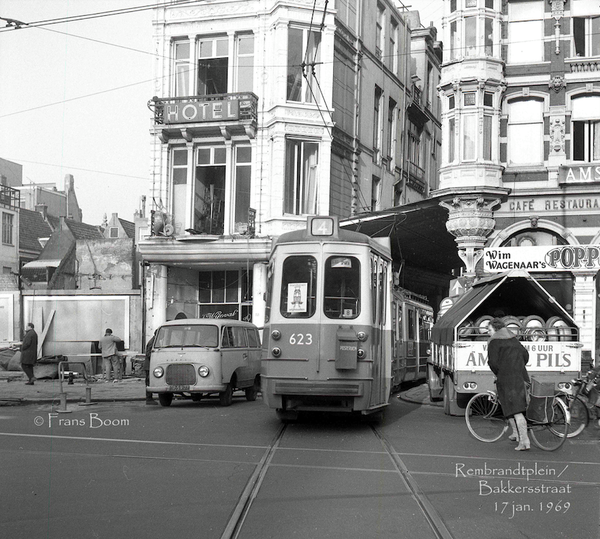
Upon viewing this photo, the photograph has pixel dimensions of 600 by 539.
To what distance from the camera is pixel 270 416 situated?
1445 centimetres

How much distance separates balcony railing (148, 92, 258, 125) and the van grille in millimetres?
13655

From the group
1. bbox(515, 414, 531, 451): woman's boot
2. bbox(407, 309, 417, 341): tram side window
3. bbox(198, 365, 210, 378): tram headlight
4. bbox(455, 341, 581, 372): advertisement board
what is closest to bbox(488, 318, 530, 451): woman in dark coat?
bbox(515, 414, 531, 451): woman's boot

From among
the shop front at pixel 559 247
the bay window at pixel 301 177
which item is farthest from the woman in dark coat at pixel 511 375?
the bay window at pixel 301 177

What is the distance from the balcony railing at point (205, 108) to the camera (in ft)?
92.7

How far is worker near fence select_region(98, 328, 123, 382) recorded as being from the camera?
22.6 m

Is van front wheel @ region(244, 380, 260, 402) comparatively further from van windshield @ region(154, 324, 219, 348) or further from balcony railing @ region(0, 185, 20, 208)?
balcony railing @ region(0, 185, 20, 208)

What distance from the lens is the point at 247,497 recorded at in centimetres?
725

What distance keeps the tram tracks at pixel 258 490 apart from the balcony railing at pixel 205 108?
19228 mm

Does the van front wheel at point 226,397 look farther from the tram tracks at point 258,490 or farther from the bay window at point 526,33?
the bay window at point 526,33

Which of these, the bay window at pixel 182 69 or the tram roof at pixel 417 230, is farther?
the bay window at pixel 182 69

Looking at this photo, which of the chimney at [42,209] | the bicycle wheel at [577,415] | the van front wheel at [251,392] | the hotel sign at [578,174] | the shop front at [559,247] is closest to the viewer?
the bicycle wheel at [577,415]

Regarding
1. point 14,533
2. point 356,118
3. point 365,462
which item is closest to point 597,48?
Answer: point 356,118

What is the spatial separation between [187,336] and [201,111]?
13.3 m

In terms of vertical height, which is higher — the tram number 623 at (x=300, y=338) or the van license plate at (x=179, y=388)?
the tram number 623 at (x=300, y=338)
